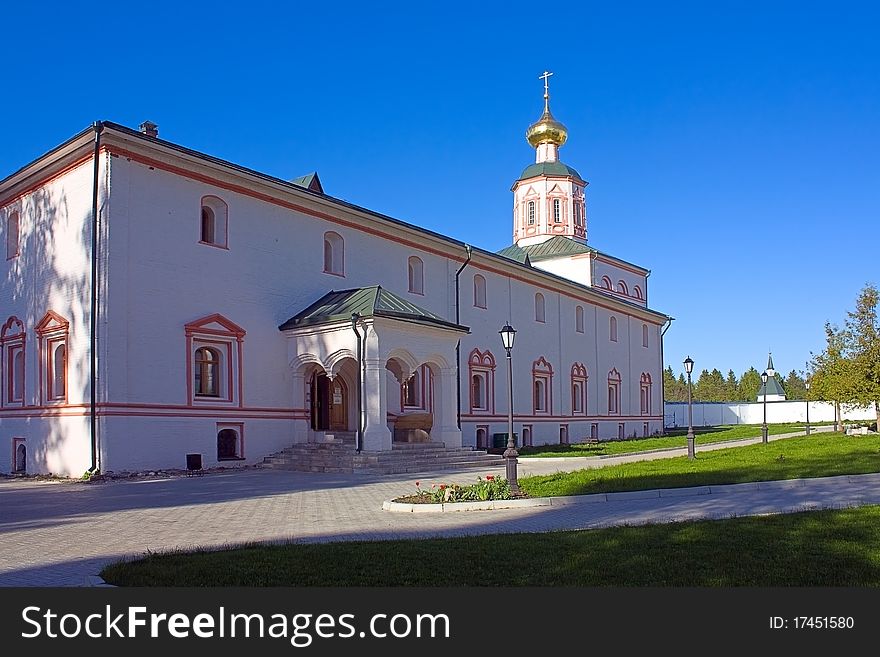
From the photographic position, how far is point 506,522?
11.1 metres

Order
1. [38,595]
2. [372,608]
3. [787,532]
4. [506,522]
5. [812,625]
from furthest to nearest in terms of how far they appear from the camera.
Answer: [506,522]
[787,532]
[38,595]
[372,608]
[812,625]

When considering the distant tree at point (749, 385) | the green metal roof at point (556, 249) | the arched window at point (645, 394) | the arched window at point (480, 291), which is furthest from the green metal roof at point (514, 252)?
the distant tree at point (749, 385)

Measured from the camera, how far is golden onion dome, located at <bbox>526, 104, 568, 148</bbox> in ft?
159

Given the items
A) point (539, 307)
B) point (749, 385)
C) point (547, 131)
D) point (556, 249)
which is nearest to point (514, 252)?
point (556, 249)

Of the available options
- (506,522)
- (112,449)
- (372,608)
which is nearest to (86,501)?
(112,449)

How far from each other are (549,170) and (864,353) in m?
19.8

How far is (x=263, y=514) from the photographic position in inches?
474

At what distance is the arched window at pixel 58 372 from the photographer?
20531 millimetres

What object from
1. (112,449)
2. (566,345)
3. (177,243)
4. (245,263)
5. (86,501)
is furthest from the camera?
(566,345)

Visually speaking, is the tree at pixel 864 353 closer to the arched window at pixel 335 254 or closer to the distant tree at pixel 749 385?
the arched window at pixel 335 254

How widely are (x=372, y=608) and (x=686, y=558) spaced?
3263 mm

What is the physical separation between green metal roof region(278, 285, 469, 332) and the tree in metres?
19.9

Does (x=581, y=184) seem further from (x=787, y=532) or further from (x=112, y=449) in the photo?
(x=787, y=532)

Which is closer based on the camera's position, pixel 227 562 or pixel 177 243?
pixel 227 562
